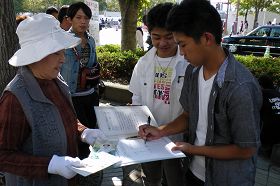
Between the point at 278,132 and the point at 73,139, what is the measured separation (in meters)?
3.32

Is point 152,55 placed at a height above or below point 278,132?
above

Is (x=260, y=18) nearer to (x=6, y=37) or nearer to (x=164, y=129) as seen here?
(x=6, y=37)

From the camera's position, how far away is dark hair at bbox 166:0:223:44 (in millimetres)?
1568

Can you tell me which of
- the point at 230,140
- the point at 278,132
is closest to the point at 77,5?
the point at 230,140

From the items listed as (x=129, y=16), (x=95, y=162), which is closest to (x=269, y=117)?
(x=95, y=162)

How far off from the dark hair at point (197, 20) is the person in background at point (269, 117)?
270 cm

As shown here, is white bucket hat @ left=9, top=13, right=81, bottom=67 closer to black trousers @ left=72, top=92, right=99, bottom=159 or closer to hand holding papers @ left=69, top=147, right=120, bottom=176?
hand holding papers @ left=69, top=147, right=120, bottom=176

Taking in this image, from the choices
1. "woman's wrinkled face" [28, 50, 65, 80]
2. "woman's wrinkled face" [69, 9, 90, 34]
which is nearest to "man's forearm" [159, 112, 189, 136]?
"woman's wrinkled face" [28, 50, 65, 80]

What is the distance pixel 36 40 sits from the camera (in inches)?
62.5

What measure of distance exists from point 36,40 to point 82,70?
176 cm

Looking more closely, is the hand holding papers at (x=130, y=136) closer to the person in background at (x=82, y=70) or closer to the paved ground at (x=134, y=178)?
the person in background at (x=82, y=70)

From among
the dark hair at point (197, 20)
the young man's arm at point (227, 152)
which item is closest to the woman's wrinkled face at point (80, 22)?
the dark hair at point (197, 20)

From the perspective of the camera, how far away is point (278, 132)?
4.23 metres

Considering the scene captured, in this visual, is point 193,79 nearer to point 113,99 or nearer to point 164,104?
point 164,104
